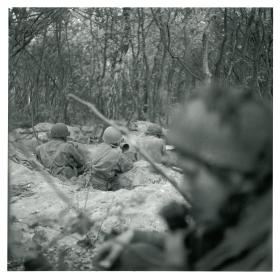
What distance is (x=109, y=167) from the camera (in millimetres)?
3490

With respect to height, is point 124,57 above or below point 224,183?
above

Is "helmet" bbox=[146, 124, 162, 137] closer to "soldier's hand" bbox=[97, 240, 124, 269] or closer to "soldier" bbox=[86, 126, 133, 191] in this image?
"soldier" bbox=[86, 126, 133, 191]

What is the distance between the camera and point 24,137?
7.29ft

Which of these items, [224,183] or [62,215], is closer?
[224,183]

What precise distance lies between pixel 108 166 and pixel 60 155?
0.59 meters

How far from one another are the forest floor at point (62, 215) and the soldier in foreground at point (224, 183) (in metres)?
0.55

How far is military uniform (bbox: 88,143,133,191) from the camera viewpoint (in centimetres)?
324

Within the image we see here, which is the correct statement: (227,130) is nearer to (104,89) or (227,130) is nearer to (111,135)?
(104,89)

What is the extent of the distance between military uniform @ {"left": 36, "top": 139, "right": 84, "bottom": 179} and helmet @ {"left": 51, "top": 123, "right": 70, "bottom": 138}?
58mm

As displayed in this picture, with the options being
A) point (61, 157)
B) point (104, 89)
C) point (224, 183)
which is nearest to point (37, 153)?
point (61, 157)

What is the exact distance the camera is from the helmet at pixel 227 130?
123cm

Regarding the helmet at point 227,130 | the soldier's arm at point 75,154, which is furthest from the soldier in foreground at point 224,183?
the soldier's arm at point 75,154

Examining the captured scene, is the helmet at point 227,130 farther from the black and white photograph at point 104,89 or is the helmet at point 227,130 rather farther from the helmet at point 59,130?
the helmet at point 59,130
